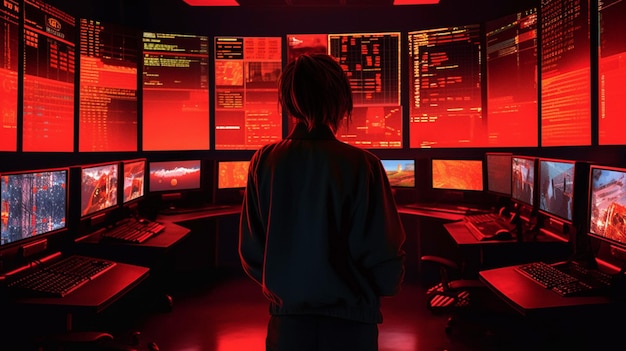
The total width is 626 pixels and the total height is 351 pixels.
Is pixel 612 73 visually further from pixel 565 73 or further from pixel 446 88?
pixel 446 88

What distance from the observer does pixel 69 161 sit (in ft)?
12.3

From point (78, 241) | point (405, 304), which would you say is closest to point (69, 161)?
point (78, 241)

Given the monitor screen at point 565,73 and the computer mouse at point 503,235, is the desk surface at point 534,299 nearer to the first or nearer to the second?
the computer mouse at point 503,235

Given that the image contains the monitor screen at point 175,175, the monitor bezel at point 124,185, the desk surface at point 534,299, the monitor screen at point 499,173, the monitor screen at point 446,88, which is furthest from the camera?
the monitor screen at point 446,88

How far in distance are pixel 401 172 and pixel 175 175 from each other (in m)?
2.09

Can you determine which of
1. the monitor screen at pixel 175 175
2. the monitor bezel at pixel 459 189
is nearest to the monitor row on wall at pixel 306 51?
the monitor bezel at pixel 459 189

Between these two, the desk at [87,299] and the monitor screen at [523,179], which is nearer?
the desk at [87,299]

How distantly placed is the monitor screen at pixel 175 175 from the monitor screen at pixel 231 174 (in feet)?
0.63

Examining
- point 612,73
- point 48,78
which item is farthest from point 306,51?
point 612,73

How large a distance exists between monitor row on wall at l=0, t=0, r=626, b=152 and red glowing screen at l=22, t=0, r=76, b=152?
12 millimetres

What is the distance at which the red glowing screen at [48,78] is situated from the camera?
3209 millimetres

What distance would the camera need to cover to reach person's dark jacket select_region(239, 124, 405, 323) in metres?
1.12

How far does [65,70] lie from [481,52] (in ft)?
11.5

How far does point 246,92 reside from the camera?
4.73 m
